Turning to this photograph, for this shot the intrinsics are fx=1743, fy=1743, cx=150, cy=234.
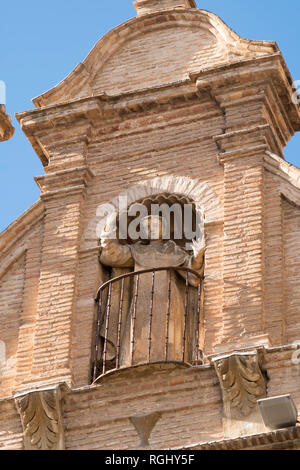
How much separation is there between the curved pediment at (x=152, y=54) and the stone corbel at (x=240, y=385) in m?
3.58

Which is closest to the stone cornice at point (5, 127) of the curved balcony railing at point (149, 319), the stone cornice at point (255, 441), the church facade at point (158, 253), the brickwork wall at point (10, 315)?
the church facade at point (158, 253)

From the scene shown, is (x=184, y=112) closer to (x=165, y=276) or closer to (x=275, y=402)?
Result: (x=165, y=276)

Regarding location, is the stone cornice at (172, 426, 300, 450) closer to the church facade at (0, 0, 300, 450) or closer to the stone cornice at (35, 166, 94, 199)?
the church facade at (0, 0, 300, 450)

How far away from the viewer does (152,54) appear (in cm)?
1780

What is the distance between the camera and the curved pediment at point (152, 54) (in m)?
17.4

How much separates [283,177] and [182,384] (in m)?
2.33

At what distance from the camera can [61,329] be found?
618 inches

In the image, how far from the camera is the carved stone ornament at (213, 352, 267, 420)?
47.6ft

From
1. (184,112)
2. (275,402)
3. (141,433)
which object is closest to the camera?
(275,402)

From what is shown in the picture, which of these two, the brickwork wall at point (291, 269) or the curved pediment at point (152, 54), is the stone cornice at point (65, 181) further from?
the brickwork wall at point (291, 269)

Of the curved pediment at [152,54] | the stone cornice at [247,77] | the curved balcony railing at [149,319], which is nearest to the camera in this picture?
the curved balcony railing at [149,319]

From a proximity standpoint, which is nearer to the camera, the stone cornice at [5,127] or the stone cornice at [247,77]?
the stone cornice at [247,77]

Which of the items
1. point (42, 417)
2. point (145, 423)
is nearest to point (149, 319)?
point (145, 423)
